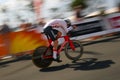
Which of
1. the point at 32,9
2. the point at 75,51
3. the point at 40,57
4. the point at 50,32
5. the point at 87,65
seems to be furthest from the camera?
the point at 32,9

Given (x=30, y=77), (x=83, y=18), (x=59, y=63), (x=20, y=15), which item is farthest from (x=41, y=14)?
(x=30, y=77)

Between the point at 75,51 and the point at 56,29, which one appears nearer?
the point at 56,29

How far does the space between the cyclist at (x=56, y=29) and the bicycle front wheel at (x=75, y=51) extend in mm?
417

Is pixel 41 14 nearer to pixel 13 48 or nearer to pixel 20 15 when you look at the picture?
pixel 20 15

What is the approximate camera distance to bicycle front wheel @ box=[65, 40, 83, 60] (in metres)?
12.0

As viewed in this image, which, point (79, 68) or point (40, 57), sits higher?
point (40, 57)

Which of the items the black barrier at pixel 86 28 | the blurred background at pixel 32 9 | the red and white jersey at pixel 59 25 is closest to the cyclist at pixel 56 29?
the red and white jersey at pixel 59 25

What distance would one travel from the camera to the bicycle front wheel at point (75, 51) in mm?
12023

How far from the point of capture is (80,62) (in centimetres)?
1212

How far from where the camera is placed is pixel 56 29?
38.7 ft

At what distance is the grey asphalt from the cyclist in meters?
0.70

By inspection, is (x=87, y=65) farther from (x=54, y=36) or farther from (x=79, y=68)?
(x=54, y=36)

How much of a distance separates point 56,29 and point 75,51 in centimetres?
103

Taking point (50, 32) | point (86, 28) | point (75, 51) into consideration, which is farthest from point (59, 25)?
point (86, 28)
